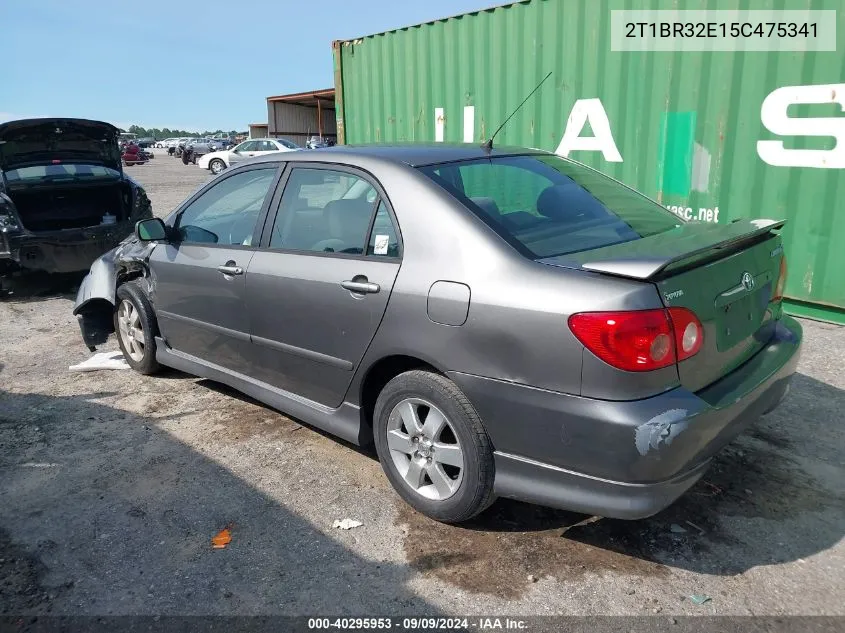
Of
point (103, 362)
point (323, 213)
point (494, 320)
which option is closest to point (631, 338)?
point (494, 320)

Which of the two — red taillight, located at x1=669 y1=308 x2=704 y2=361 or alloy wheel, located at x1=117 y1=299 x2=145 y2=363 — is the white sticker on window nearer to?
red taillight, located at x1=669 y1=308 x2=704 y2=361

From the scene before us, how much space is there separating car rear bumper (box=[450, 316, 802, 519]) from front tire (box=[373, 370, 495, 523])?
0.07m

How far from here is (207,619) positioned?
2.43 metres

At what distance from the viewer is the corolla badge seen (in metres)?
2.73

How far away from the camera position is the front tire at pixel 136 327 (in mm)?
4617

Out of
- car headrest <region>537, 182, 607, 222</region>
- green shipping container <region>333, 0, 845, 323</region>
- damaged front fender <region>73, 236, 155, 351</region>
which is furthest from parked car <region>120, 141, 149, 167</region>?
car headrest <region>537, 182, 607, 222</region>

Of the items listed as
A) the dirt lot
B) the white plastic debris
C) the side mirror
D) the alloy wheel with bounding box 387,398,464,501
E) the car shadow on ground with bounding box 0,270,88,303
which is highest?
the side mirror

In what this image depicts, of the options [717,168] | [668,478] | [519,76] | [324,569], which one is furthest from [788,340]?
[519,76]

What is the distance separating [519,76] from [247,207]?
4.74m

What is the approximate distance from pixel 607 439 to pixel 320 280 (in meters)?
1.57

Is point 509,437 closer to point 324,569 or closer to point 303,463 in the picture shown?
point 324,569

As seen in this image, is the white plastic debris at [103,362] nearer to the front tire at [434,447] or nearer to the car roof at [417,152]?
the car roof at [417,152]

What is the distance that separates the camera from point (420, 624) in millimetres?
2385

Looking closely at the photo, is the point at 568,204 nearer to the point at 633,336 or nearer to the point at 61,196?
the point at 633,336
